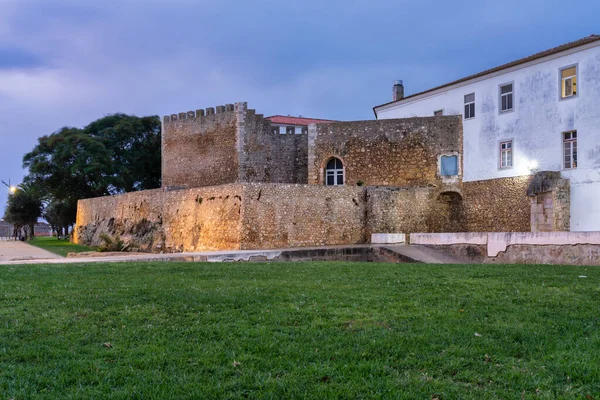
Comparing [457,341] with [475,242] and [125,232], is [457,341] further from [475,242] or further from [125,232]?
[125,232]

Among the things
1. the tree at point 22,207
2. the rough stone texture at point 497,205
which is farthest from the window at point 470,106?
the tree at point 22,207

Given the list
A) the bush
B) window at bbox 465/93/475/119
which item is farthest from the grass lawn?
A: the bush

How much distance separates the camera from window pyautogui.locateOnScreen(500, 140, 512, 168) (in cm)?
2208

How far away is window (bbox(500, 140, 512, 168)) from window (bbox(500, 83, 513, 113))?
4.37 feet

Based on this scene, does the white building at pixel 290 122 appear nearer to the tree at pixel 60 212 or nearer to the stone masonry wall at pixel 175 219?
the tree at pixel 60 212

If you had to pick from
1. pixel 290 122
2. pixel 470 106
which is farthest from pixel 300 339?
pixel 290 122

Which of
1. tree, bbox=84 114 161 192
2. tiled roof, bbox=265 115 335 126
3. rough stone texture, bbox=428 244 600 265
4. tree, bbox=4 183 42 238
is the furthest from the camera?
tree, bbox=4 183 42 238

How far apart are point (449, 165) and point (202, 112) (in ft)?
52.3

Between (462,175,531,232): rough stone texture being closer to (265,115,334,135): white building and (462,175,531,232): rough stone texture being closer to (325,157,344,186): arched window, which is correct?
(325,157,344,186): arched window

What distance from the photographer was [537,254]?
587 inches

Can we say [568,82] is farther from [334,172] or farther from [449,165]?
[334,172]

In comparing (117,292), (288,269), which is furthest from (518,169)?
(117,292)

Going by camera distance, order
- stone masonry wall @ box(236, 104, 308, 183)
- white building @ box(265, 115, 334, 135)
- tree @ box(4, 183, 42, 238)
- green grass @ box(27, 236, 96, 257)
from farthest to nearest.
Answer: tree @ box(4, 183, 42, 238) → white building @ box(265, 115, 334, 135) → stone masonry wall @ box(236, 104, 308, 183) → green grass @ box(27, 236, 96, 257)

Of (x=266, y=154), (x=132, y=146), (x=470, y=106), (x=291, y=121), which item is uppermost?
(x=291, y=121)
